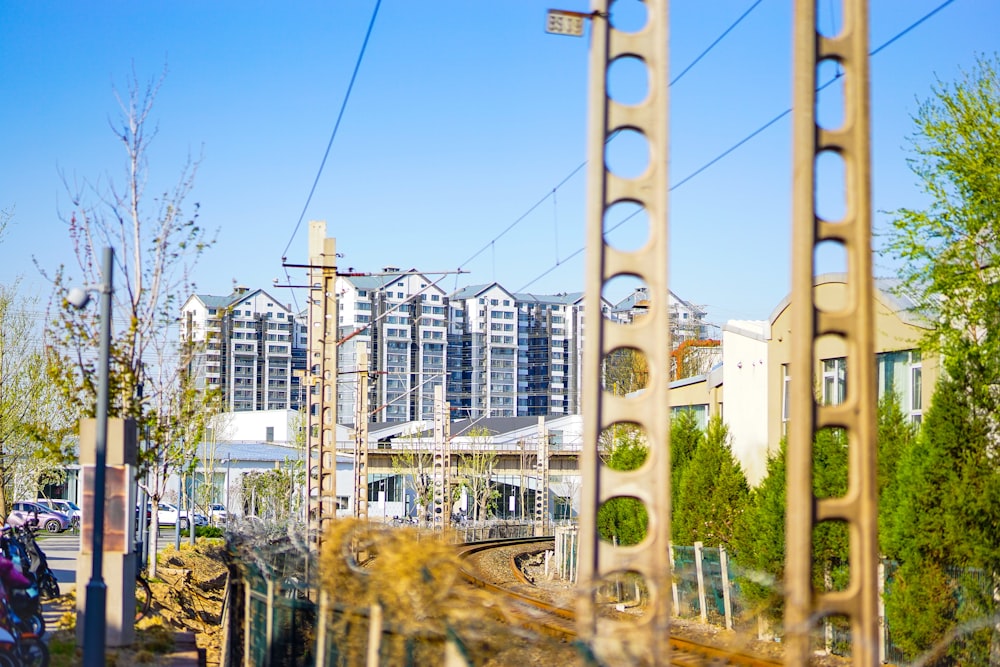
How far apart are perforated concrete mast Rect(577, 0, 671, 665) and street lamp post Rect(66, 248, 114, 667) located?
→ 6.64 m

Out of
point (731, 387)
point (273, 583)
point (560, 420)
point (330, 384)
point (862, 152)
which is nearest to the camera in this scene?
point (862, 152)

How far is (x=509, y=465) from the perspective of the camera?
9212cm

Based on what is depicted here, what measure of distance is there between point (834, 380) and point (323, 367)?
11.5 metres

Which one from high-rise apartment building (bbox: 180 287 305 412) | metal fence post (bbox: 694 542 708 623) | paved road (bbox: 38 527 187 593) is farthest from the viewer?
high-rise apartment building (bbox: 180 287 305 412)

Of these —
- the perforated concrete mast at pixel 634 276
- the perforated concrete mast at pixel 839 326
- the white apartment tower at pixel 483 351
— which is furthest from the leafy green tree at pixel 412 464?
the white apartment tower at pixel 483 351

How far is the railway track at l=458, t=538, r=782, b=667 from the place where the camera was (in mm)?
9148

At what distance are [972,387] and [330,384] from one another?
15.9 meters

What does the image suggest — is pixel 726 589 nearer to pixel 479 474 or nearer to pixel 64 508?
pixel 64 508

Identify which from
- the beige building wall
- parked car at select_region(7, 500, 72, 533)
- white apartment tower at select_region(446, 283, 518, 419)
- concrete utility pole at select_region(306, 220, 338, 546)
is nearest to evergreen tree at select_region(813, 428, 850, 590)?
the beige building wall

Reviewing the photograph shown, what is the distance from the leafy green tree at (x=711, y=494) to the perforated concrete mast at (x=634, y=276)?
17.8 meters

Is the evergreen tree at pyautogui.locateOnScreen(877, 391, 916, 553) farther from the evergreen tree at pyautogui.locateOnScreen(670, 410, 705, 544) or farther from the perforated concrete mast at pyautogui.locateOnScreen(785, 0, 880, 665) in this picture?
the perforated concrete mast at pyautogui.locateOnScreen(785, 0, 880, 665)

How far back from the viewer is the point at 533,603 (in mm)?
25234

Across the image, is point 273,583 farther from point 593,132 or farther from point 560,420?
point 560,420

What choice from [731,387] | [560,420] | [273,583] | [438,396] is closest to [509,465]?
[560,420]
